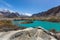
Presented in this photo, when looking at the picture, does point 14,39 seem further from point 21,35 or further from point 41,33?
point 41,33

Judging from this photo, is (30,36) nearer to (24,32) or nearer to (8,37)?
(24,32)

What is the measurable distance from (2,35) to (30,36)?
1.05 metres

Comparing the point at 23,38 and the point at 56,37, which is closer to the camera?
the point at 23,38

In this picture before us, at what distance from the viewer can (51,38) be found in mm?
5648

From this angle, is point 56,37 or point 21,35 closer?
point 21,35

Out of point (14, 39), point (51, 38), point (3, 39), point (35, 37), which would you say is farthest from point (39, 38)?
point (3, 39)

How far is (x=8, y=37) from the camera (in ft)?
17.6

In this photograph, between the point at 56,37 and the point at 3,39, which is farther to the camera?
the point at 56,37

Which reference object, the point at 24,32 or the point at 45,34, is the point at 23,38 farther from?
the point at 45,34

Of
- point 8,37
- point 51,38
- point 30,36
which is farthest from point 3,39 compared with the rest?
point 51,38

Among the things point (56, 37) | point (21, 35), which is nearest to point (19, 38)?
point (21, 35)

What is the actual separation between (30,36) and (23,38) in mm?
273

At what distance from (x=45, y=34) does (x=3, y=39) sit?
1.56 meters

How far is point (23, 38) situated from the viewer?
17.5 feet
